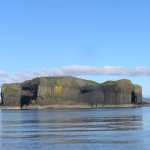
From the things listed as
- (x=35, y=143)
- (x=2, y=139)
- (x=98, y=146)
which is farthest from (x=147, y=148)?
(x=2, y=139)

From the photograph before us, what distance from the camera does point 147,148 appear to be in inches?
2299

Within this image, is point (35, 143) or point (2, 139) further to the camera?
point (2, 139)

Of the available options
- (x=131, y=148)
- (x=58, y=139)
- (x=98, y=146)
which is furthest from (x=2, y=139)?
(x=131, y=148)

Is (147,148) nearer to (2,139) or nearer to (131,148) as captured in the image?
(131,148)

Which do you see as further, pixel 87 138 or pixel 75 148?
pixel 87 138

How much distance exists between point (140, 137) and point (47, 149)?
627 inches

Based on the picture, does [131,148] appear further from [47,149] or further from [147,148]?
[47,149]

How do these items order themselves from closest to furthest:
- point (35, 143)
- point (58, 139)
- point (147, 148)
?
1. point (147, 148)
2. point (35, 143)
3. point (58, 139)

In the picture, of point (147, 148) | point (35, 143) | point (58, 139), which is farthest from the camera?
point (58, 139)

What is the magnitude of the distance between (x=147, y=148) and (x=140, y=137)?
12495 millimetres

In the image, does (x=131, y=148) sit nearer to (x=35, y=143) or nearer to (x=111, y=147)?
(x=111, y=147)

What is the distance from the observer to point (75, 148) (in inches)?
2373

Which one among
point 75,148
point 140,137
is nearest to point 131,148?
point 75,148

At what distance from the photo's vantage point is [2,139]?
74.1m
